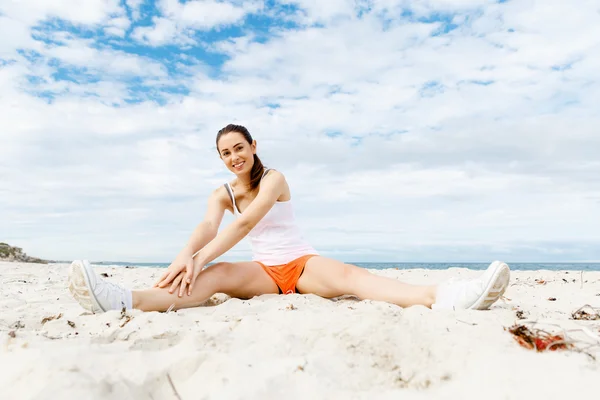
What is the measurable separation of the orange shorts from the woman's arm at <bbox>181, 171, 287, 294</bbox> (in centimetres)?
47

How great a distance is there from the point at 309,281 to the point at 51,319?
1965mm

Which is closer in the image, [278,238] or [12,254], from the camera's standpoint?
[278,238]

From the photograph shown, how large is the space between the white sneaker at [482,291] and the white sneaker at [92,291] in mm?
2289

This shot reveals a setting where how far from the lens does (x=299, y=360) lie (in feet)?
6.77

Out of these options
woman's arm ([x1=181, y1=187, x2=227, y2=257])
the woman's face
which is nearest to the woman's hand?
woman's arm ([x1=181, y1=187, x2=227, y2=257])

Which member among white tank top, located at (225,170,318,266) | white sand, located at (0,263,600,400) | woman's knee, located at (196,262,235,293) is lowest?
white sand, located at (0,263,600,400)

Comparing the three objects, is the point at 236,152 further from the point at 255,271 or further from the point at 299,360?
the point at 299,360

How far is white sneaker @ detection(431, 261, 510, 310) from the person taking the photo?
317cm

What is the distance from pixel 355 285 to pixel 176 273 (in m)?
1.42

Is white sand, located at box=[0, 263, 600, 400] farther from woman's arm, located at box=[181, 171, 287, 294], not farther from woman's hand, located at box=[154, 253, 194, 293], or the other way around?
woman's arm, located at box=[181, 171, 287, 294]

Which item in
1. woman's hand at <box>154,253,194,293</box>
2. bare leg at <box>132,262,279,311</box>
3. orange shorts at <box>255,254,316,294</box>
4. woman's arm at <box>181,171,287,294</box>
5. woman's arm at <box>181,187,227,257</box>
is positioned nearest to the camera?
bare leg at <box>132,262,279,311</box>

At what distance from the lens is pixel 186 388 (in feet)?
6.21

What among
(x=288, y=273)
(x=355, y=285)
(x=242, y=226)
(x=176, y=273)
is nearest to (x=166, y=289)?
(x=176, y=273)

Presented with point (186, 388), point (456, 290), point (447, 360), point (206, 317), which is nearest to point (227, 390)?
point (186, 388)
